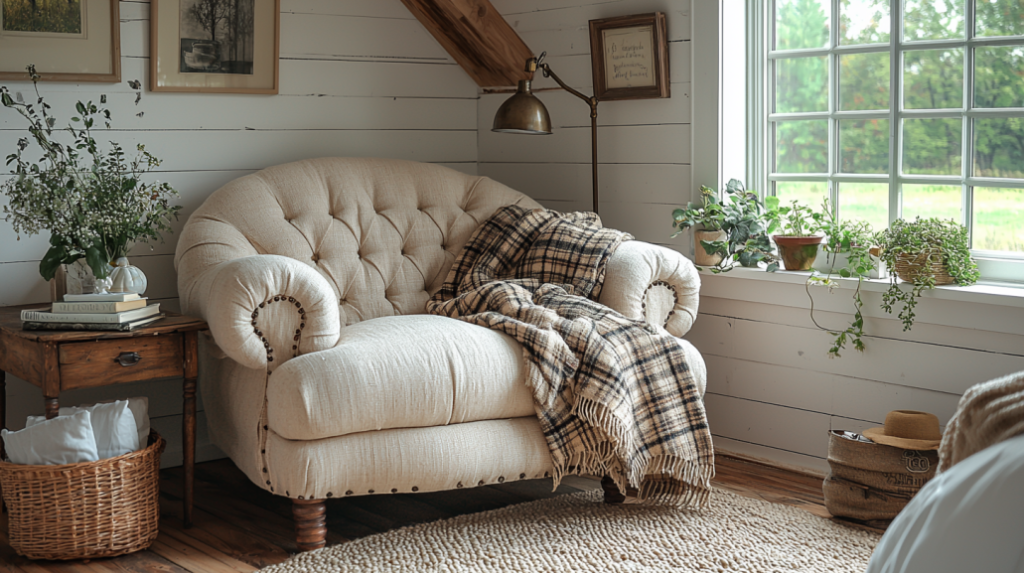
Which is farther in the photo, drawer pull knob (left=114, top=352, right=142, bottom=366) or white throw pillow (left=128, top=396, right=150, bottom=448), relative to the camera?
white throw pillow (left=128, top=396, right=150, bottom=448)

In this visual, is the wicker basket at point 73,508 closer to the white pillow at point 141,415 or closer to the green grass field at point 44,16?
the white pillow at point 141,415

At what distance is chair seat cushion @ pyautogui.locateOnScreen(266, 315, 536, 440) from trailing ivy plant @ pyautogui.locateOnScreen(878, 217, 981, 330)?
3.61 feet

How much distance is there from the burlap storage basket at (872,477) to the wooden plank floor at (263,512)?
0.33 ft

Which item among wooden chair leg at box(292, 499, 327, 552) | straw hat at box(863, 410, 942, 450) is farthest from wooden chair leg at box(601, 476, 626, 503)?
wooden chair leg at box(292, 499, 327, 552)

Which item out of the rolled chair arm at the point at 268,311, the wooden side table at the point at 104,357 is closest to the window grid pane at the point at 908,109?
the rolled chair arm at the point at 268,311

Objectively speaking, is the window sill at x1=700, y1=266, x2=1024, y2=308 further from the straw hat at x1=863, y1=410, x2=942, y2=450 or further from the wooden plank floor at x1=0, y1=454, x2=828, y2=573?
the wooden plank floor at x1=0, y1=454, x2=828, y2=573

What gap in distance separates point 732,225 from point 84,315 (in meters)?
1.87

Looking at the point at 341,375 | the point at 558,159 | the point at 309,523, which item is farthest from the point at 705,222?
the point at 309,523

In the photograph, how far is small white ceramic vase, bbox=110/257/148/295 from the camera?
2295 millimetres

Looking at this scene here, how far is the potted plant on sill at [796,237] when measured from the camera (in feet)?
9.20

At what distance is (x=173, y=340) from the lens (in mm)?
2283

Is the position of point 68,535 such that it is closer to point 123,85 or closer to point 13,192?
point 13,192

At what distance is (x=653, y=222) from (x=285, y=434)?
5.23 feet

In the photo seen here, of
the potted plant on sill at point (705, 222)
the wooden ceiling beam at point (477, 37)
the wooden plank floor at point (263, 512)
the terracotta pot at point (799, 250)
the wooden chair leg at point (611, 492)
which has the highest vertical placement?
the wooden ceiling beam at point (477, 37)
